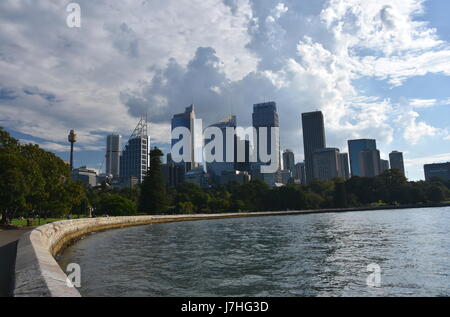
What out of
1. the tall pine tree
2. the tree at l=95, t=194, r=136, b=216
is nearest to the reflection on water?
the tree at l=95, t=194, r=136, b=216

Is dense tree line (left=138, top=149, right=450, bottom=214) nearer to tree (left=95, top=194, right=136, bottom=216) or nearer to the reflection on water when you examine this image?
tree (left=95, top=194, right=136, bottom=216)

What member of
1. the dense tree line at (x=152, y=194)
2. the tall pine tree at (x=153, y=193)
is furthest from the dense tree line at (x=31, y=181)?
the tall pine tree at (x=153, y=193)

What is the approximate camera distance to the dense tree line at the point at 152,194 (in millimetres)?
37281

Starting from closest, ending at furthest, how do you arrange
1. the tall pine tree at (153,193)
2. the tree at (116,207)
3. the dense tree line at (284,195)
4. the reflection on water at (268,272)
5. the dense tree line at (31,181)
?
the reflection on water at (268,272), the dense tree line at (31,181), the tree at (116,207), the tall pine tree at (153,193), the dense tree line at (284,195)

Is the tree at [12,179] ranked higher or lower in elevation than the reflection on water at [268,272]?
higher

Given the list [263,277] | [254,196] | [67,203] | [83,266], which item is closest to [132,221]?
[67,203]

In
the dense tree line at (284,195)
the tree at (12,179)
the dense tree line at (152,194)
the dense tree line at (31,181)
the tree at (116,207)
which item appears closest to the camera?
the tree at (12,179)

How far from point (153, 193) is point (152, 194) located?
0.39 metres

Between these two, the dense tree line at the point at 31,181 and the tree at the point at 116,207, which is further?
the tree at the point at 116,207

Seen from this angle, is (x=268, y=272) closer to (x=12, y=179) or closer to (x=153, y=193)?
(x=12, y=179)

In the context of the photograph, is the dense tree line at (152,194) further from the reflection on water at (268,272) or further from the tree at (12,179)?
the reflection on water at (268,272)

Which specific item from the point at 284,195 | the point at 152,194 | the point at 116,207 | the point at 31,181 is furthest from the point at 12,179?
the point at 284,195
